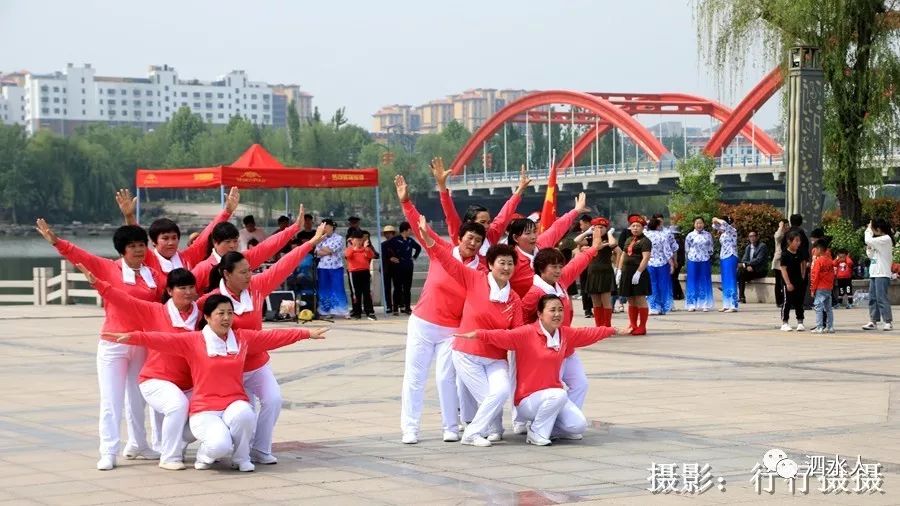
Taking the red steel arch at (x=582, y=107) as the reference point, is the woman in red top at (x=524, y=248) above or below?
below

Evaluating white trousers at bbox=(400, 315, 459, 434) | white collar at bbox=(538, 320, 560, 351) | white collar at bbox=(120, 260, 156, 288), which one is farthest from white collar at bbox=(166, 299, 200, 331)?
white collar at bbox=(538, 320, 560, 351)

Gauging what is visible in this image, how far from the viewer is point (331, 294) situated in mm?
21406

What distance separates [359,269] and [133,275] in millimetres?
12358

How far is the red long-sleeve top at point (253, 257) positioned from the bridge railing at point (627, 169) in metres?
34.9

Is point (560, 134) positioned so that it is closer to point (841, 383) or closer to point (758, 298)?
point (758, 298)

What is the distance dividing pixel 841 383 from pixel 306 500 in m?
6.43

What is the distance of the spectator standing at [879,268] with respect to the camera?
18036mm

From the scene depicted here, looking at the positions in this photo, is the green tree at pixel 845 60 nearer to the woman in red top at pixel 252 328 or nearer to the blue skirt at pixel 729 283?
the blue skirt at pixel 729 283

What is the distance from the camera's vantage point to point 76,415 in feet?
34.8

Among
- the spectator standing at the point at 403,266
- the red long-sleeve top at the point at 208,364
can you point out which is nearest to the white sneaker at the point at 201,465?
the red long-sleeve top at the point at 208,364

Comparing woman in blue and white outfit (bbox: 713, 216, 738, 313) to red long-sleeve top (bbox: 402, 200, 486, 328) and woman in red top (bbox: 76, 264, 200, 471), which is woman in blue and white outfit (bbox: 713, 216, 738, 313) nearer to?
red long-sleeve top (bbox: 402, 200, 486, 328)

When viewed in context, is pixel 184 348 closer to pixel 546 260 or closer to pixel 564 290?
pixel 546 260

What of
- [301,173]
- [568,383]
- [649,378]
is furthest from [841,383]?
[301,173]

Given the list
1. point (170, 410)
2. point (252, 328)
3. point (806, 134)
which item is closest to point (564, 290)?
point (252, 328)
